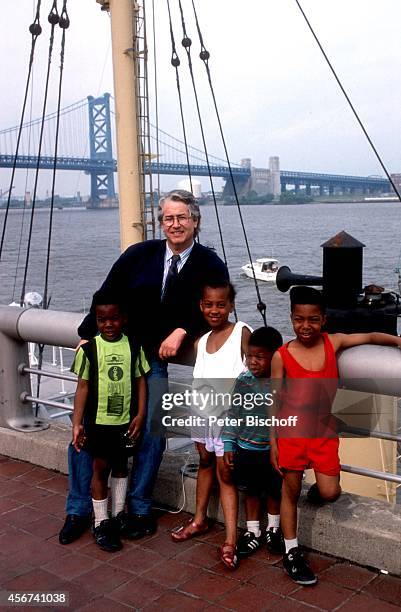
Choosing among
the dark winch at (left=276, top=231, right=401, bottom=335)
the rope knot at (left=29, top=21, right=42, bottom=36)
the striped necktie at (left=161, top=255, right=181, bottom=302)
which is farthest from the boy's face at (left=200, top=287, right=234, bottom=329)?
the rope knot at (left=29, top=21, right=42, bottom=36)

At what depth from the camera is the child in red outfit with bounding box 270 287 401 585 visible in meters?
2.97

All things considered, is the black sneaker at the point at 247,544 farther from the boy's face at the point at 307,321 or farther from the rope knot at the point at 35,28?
the rope knot at the point at 35,28

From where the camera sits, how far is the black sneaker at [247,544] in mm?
3180

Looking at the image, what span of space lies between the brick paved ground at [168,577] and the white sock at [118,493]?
0.19m

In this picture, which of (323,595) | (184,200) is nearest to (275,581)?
(323,595)

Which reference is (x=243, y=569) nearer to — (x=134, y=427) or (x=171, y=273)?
(x=134, y=427)

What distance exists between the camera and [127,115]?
1068cm

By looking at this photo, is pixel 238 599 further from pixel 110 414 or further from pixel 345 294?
pixel 345 294

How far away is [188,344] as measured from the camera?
3.42m

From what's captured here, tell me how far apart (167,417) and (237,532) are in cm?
63

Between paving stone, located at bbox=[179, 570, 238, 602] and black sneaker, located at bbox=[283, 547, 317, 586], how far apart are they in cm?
22


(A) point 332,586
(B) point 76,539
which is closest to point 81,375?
(B) point 76,539

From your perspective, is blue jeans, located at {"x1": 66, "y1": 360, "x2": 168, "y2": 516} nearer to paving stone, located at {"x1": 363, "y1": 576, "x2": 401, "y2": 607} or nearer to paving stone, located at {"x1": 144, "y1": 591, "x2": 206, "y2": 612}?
paving stone, located at {"x1": 144, "y1": 591, "x2": 206, "y2": 612}

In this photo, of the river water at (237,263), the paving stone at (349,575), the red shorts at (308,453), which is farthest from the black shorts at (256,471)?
the river water at (237,263)
